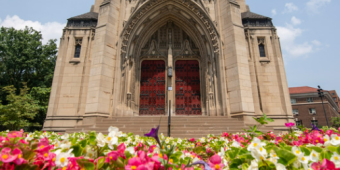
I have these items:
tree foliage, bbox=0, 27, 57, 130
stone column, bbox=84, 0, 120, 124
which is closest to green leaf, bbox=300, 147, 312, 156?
stone column, bbox=84, 0, 120, 124

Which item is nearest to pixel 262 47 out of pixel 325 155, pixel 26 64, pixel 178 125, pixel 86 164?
pixel 178 125

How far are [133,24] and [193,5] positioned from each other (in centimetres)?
446

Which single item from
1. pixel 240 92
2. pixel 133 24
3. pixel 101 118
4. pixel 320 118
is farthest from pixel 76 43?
pixel 320 118

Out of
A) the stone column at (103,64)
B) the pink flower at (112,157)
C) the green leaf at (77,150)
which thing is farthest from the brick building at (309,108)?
the green leaf at (77,150)

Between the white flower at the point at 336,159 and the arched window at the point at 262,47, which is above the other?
the arched window at the point at 262,47

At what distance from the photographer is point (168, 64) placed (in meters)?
13.1

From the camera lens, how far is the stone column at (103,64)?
9.74m

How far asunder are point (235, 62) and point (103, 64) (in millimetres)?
8050

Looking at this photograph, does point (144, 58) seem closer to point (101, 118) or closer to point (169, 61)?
point (169, 61)

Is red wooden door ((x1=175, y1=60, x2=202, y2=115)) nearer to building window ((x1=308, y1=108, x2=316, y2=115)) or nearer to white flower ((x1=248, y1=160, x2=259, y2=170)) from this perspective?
white flower ((x1=248, y1=160, x2=259, y2=170))

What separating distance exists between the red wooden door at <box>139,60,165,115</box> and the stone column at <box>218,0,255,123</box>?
5091 millimetres

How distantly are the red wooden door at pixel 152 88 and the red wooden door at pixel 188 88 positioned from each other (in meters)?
1.22

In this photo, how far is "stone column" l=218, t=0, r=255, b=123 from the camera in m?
9.78

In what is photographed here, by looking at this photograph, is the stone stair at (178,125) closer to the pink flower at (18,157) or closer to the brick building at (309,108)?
the pink flower at (18,157)
